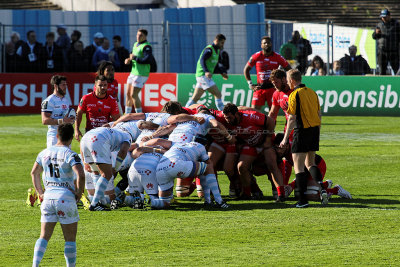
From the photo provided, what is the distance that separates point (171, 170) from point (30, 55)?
15342 millimetres

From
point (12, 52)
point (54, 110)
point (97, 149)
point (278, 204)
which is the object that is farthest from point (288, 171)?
point (12, 52)

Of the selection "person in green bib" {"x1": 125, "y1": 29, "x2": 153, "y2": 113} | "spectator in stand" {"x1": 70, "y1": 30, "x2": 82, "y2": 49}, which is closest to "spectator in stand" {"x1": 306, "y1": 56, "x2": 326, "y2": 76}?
"person in green bib" {"x1": 125, "y1": 29, "x2": 153, "y2": 113}

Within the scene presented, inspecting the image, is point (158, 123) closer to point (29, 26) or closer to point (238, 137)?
point (238, 137)

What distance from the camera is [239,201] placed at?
13.2m

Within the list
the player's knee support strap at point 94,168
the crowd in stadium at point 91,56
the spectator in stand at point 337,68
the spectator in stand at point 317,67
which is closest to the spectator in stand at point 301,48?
the crowd in stadium at point 91,56

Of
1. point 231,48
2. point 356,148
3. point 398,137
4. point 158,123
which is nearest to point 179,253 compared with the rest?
point 158,123

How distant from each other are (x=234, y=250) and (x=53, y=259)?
6.89 feet

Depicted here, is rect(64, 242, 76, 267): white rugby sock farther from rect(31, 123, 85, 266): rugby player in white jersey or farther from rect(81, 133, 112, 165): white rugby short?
rect(81, 133, 112, 165): white rugby short

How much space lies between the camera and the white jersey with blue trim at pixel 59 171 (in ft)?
28.2

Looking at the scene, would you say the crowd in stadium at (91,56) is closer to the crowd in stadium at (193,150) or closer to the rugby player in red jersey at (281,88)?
the crowd in stadium at (193,150)

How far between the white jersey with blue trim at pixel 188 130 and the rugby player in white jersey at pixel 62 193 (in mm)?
4502

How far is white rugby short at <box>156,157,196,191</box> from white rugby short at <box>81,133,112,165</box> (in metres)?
0.78

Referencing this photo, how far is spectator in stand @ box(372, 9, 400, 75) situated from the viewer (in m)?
25.0

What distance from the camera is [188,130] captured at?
13141 millimetres
